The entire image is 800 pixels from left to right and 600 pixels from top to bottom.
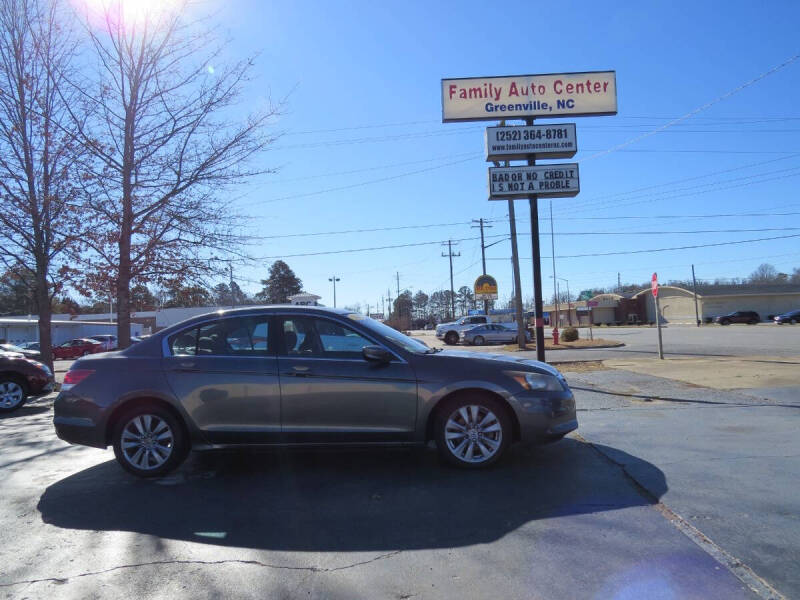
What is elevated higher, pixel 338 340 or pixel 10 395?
pixel 338 340

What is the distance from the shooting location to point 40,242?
14289 mm

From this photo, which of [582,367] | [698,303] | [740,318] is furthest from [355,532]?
[698,303]

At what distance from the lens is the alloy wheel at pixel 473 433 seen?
17.8 ft

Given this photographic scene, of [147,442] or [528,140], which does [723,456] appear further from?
[528,140]

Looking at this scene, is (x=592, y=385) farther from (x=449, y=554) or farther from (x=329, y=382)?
(x=449, y=554)

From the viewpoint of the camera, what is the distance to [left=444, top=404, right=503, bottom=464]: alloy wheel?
543cm

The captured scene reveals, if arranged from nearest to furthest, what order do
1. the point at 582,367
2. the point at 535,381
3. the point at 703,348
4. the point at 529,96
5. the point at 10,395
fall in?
the point at 535,381 → the point at 10,395 → the point at 529,96 → the point at 582,367 → the point at 703,348

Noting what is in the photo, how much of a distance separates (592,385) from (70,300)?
45.6 ft

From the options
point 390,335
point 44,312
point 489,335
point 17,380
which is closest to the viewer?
point 390,335

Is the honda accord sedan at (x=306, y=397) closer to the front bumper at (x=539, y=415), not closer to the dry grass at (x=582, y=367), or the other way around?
the front bumper at (x=539, y=415)

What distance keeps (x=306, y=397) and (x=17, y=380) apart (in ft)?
28.3

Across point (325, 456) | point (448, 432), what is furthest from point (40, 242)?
point (448, 432)

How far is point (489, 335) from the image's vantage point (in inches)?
1427

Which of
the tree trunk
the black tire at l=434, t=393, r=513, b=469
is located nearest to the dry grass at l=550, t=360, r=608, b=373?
the black tire at l=434, t=393, r=513, b=469
